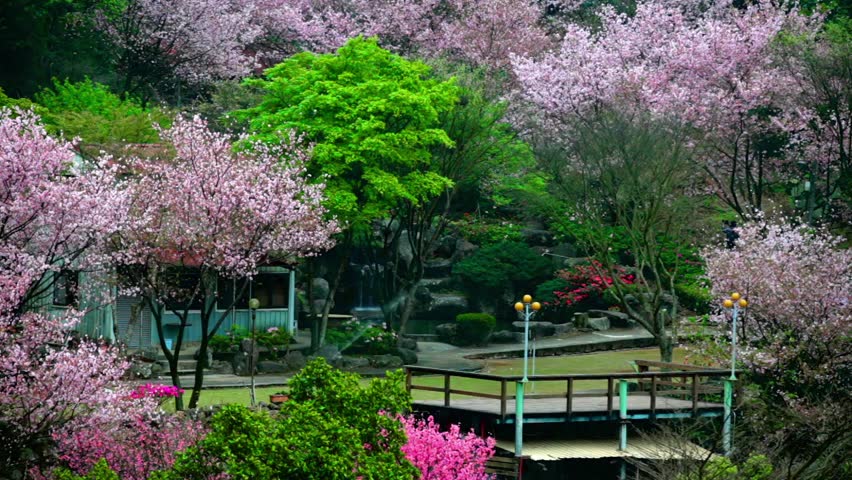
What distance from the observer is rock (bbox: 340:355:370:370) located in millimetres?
38053

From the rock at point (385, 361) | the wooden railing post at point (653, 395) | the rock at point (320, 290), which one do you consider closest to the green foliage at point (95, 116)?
the rock at point (385, 361)

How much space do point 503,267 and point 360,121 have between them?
54.3 ft

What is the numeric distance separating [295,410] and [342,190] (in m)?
21.0

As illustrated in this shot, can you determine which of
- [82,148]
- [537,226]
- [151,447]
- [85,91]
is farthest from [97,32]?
[151,447]

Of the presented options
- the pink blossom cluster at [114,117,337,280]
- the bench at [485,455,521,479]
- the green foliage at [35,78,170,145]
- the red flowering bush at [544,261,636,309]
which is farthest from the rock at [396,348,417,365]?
the bench at [485,455,521,479]

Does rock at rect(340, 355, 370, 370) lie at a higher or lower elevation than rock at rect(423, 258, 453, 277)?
lower

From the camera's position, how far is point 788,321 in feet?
99.9

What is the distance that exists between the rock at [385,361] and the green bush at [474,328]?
718 cm

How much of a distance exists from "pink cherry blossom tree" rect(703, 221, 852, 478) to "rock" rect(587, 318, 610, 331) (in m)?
15.2

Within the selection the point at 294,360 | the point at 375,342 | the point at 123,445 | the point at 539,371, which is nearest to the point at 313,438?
the point at 123,445

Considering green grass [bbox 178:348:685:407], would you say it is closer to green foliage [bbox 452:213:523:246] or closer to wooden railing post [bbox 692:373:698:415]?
wooden railing post [bbox 692:373:698:415]

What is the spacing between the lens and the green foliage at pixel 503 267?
2019 inches

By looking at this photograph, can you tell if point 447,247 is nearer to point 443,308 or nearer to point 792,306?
point 443,308

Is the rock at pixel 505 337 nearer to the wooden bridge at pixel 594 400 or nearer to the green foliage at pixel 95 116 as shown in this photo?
the wooden bridge at pixel 594 400
